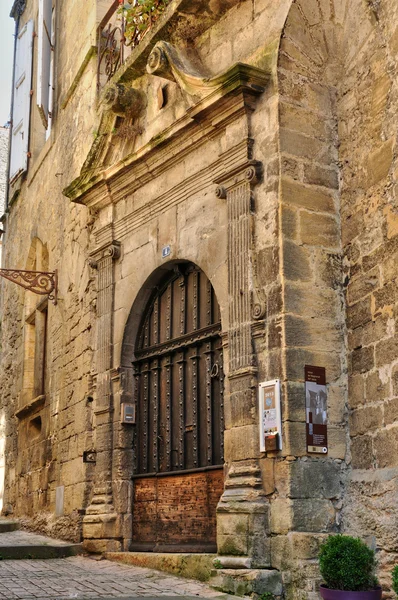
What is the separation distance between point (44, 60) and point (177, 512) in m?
7.57

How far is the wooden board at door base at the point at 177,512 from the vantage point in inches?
270

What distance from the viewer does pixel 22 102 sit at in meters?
13.9

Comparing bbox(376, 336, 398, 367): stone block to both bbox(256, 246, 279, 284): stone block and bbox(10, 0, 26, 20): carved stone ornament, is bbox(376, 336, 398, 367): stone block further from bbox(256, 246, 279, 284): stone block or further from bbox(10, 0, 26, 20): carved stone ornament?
bbox(10, 0, 26, 20): carved stone ornament

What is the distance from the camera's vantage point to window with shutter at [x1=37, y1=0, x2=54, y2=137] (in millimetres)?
12016

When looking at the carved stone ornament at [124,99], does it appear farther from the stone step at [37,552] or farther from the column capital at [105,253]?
the stone step at [37,552]

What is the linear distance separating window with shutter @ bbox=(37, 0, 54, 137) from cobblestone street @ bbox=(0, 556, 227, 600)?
671cm

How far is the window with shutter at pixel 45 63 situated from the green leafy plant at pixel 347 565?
8.46m

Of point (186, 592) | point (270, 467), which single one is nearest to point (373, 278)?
point (270, 467)

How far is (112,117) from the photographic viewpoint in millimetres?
8617

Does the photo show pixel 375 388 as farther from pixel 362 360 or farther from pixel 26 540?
pixel 26 540

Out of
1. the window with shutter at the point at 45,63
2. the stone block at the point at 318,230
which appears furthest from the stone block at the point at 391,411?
the window with shutter at the point at 45,63

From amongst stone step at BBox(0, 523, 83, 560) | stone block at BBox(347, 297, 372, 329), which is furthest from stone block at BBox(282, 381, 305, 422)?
stone step at BBox(0, 523, 83, 560)

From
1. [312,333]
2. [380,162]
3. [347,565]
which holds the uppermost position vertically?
[380,162]

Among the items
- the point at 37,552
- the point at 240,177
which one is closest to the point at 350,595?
the point at 240,177
